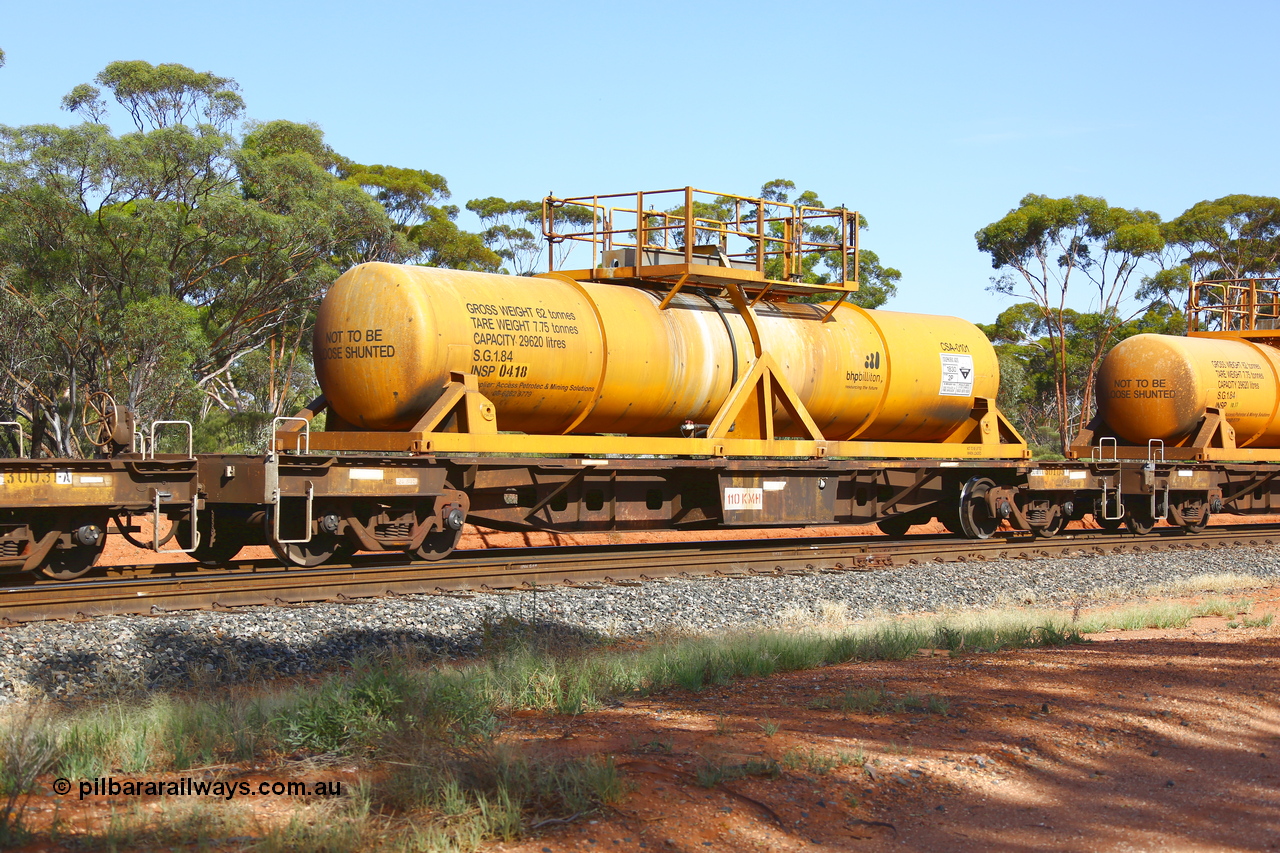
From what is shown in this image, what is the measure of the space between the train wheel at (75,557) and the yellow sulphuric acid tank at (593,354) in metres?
3.16

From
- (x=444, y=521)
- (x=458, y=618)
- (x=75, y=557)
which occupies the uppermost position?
(x=444, y=521)

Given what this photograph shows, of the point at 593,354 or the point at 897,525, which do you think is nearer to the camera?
the point at 593,354

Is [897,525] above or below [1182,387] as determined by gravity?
below

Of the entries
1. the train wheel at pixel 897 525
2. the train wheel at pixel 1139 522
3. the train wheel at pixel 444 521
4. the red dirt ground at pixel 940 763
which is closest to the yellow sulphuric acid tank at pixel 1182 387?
the train wheel at pixel 1139 522

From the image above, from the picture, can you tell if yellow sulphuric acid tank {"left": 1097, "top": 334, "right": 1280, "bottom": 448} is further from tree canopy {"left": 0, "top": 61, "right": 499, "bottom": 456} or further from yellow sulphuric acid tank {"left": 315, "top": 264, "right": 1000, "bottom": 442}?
tree canopy {"left": 0, "top": 61, "right": 499, "bottom": 456}

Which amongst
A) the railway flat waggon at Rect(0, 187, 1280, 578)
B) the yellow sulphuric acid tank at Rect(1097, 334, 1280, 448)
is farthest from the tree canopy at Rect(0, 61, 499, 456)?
the yellow sulphuric acid tank at Rect(1097, 334, 1280, 448)

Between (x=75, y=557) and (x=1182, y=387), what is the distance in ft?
61.0

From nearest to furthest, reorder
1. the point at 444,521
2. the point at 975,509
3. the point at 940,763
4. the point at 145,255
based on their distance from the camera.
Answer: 1. the point at 940,763
2. the point at 444,521
3. the point at 975,509
4. the point at 145,255
